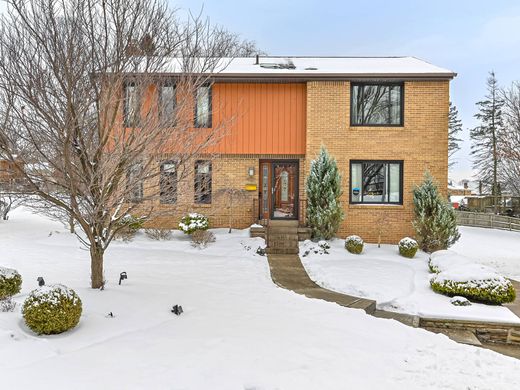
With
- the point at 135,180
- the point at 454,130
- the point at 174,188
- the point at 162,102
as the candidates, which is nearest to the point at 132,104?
the point at 162,102

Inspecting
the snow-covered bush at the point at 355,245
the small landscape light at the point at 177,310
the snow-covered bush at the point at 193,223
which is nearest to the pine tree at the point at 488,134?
the snow-covered bush at the point at 355,245

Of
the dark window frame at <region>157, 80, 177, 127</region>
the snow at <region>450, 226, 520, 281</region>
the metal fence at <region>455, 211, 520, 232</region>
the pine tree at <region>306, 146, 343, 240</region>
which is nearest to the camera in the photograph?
the dark window frame at <region>157, 80, 177, 127</region>

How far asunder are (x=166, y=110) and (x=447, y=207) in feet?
31.4

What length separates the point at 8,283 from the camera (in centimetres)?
559

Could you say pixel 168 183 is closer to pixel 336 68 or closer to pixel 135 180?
pixel 135 180

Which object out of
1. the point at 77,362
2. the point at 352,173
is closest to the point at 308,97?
the point at 352,173

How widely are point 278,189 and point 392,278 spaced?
5.59m

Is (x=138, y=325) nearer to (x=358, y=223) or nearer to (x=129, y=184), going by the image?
(x=129, y=184)

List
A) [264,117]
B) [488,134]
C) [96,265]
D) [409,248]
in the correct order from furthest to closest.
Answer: [488,134] → [264,117] → [409,248] → [96,265]

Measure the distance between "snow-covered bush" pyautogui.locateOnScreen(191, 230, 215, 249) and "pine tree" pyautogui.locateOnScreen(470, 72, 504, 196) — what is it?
25594mm

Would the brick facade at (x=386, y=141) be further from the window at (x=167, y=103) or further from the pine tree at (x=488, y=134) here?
the pine tree at (x=488, y=134)

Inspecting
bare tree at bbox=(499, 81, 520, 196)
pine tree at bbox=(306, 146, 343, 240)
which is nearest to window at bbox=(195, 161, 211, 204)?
pine tree at bbox=(306, 146, 343, 240)

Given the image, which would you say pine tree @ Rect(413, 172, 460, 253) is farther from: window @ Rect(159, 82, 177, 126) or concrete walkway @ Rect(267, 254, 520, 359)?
window @ Rect(159, 82, 177, 126)

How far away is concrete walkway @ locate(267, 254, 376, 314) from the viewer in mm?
6829
